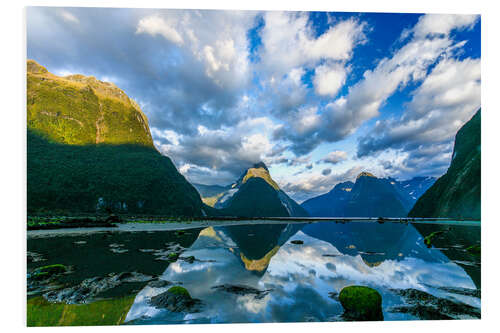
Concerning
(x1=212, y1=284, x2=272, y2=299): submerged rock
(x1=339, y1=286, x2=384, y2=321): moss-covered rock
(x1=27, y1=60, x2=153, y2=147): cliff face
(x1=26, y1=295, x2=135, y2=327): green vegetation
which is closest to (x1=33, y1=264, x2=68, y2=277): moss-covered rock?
(x1=26, y1=295, x2=135, y2=327): green vegetation

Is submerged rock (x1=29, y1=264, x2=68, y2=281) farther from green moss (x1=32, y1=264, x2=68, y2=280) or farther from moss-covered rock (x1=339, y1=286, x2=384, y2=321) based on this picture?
moss-covered rock (x1=339, y1=286, x2=384, y2=321)

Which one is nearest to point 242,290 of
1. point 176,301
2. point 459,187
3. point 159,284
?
point 176,301

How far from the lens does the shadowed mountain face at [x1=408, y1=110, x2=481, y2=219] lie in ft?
207

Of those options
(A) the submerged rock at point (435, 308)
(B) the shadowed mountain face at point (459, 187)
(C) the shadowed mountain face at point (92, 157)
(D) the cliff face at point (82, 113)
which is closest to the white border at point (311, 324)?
(A) the submerged rock at point (435, 308)

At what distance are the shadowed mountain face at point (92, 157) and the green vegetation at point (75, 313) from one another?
82.8 metres

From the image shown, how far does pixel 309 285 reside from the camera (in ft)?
34.0

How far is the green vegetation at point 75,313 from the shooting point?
6586 millimetres

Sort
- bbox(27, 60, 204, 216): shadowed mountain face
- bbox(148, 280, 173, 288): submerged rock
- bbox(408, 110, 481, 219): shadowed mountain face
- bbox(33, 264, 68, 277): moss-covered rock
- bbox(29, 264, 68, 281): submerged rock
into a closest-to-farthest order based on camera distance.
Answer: bbox(148, 280, 173, 288): submerged rock → bbox(29, 264, 68, 281): submerged rock → bbox(33, 264, 68, 277): moss-covered rock → bbox(408, 110, 481, 219): shadowed mountain face → bbox(27, 60, 204, 216): shadowed mountain face

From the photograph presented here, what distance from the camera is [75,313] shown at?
6.81m

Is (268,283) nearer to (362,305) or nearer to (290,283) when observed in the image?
(290,283)

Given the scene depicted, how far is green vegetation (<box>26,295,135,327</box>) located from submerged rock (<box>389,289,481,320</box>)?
951cm

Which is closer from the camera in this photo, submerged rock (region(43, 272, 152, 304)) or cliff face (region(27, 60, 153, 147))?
submerged rock (region(43, 272, 152, 304))
